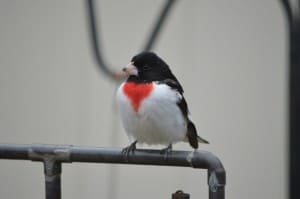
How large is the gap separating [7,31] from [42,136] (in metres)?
0.39

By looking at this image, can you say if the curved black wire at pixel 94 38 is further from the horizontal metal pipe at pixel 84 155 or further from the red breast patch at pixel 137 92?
the horizontal metal pipe at pixel 84 155

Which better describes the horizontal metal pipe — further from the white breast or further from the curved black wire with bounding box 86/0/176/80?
the curved black wire with bounding box 86/0/176/80

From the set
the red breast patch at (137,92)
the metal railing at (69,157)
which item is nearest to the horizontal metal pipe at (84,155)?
the metal railing at (69,157)

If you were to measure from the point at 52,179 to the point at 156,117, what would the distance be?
32cm

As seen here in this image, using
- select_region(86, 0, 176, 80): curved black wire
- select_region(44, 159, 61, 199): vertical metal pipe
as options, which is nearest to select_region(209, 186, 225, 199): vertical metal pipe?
select_region(44, 159, 61, 199): vertical metal pipe

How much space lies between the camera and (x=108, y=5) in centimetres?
194

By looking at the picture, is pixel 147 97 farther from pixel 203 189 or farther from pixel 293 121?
pixel 203 189

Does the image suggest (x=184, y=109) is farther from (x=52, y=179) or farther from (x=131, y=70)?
(x=52, y=179)

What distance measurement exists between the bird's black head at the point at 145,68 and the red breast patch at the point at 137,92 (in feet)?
0.05

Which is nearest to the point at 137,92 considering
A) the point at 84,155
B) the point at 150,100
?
the point at 150,100

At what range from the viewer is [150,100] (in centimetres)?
108

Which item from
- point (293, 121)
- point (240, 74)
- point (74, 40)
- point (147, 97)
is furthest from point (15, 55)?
point (293, 121)

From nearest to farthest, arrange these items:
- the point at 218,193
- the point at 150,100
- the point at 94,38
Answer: the point at 218,193
the point at 150,100
the point at 94,38

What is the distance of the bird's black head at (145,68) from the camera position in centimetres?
110
